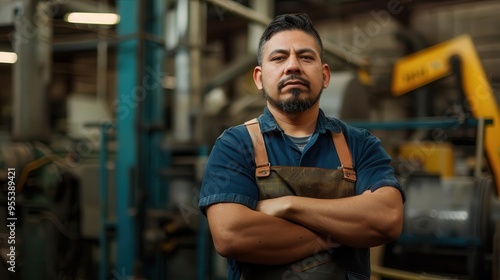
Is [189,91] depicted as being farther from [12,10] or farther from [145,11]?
[12,10]

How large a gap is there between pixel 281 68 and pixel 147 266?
8.28 feet

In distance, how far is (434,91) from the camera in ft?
26.2

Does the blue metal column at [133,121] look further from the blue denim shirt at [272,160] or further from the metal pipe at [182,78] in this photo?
the blue denim shirt at [272,160]

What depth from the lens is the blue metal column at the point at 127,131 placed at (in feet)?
11.8

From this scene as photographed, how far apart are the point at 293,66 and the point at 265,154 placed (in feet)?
0.92

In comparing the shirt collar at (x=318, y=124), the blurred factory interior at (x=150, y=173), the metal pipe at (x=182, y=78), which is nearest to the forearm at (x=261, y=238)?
the shirt collar at (x=318, y=124)

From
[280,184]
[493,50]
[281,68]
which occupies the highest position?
[493,50]

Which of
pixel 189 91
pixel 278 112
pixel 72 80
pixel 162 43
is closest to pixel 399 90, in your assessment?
pixel 189 91

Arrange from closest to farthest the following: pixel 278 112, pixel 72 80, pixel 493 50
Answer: pixel 278 112, pixel 493 50, pixel 72 80

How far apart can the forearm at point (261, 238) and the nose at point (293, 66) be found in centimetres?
42

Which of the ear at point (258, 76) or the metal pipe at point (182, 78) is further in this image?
the metal pipe at point (182, 78)

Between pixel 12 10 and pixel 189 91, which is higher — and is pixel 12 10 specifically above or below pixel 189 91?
above

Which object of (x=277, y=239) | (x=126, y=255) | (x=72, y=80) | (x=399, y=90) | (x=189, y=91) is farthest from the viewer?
(x=72, y=80)

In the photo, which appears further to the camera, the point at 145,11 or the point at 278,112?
the point at 145,11
